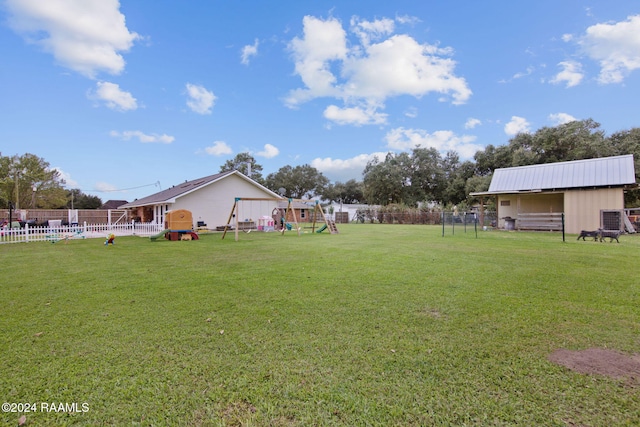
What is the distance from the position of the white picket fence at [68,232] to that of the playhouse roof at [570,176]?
897 inches

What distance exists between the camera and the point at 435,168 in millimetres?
40781

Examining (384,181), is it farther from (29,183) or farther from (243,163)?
(29,183)

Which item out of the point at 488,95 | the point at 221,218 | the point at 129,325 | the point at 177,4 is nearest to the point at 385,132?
the point at 488,95

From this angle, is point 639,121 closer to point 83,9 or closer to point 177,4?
point 177,4

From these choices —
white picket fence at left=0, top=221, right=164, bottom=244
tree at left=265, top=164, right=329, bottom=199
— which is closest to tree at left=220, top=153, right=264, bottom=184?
tree at left=265, top=164, right=329, bottom=199

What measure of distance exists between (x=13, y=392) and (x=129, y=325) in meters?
1.27

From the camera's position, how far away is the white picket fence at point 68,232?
43.3 ft

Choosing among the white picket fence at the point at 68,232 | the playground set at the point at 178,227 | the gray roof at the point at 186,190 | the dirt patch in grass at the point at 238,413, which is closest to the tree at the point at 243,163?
the gray roof at the point at 186,190

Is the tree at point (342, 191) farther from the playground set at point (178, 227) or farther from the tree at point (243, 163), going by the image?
the playground set at point (178, 227)

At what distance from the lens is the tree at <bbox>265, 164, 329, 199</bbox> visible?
57622mm

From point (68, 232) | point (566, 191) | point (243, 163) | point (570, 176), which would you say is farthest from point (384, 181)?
point (68, 232)

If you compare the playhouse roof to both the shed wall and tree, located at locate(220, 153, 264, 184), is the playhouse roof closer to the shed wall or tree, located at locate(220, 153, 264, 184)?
the shed wall

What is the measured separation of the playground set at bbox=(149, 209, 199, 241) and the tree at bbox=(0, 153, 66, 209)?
33.5 metres

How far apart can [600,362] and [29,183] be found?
52.3 meters
